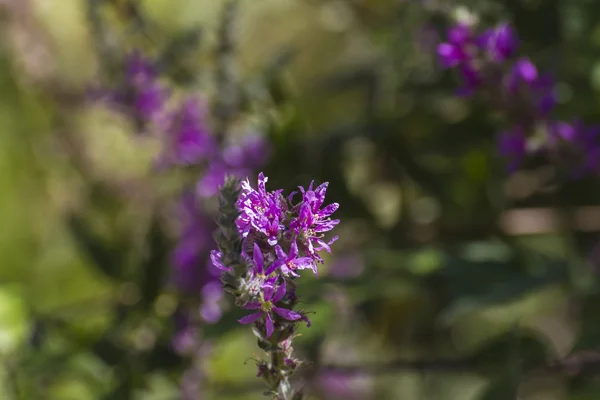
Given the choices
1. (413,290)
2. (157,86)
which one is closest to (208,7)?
(157,86)

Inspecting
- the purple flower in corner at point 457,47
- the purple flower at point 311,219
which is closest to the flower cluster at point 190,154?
the purple flower in corner at point 457,47

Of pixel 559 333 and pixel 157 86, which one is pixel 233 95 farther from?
pixel 559 333

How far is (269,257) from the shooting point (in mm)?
586

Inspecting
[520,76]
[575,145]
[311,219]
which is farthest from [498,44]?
[311,219]

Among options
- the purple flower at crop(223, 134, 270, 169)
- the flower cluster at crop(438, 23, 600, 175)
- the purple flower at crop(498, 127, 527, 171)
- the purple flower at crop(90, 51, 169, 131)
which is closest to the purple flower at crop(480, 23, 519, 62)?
the flower cluster at crop(438, 23, 600, 175)

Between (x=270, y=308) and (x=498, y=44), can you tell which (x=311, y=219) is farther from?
(x=498, y=44)

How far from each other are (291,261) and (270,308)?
1.6 inches

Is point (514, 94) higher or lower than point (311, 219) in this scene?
higher

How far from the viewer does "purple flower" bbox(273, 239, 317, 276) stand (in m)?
0.57

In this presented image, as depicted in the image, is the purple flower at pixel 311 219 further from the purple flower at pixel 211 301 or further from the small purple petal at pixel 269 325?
the purple flower at pixel 211 301

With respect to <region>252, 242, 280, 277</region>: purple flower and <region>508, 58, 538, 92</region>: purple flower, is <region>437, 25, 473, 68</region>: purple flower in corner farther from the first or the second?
<region>252, 242, 280, 277</region>: purple flower

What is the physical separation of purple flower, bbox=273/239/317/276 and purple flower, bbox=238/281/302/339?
1cm

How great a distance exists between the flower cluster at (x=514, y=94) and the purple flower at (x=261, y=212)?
0.40 meters

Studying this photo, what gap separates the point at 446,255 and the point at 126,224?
2.91ft
